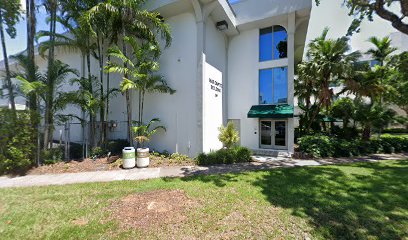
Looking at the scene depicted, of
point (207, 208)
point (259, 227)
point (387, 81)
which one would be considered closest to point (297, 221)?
point (259, 227)

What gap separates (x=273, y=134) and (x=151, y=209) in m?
10.5

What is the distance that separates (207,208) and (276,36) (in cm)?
1264

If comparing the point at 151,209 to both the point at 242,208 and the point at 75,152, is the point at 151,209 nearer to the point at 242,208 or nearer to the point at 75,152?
the point at 242,208

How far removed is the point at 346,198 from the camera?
5.29 m

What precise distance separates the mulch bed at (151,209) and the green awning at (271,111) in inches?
331

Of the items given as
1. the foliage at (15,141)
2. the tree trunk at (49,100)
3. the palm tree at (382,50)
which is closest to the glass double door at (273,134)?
the tree trunk at (49,100)

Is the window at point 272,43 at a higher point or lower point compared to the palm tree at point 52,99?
higher

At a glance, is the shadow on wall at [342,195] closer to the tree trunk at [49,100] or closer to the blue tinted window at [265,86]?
the blue tinted window at [265,86]

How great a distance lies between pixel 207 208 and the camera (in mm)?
4699

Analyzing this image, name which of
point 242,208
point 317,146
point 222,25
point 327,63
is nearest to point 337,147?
point 317,146

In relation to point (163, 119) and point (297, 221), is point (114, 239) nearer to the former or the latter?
point (297, 221)

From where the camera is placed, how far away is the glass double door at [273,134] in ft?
41.7

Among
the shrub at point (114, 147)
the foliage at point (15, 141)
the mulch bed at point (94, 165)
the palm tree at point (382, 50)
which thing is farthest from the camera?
the palm tree at point (382, 50)

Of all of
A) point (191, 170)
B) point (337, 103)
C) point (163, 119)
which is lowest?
point (191, 170)
